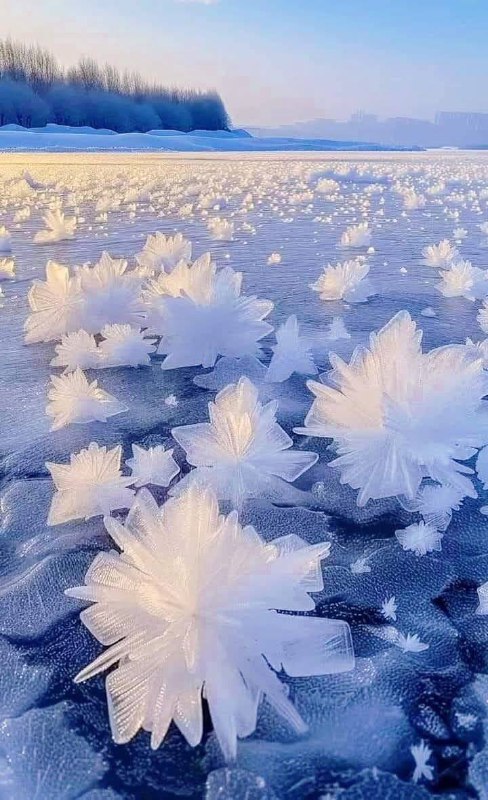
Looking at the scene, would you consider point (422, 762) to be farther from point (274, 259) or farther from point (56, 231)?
point (56, 231)

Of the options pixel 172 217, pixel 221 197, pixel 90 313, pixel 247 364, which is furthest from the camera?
pixel 221 197

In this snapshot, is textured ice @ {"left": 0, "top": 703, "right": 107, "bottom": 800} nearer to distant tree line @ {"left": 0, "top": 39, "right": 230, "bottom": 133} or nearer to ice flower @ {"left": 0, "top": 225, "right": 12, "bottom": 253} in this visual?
ice flower @ {"left": 0, "top": 225, "right": 12, "bottom": 253}

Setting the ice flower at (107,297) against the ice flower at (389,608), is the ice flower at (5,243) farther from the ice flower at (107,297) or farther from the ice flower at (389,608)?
the ice flower at (389,608)

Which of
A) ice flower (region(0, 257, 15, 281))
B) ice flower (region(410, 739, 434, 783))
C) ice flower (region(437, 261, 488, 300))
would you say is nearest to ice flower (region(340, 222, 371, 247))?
ice flower (region(437, 261, 488, 300))

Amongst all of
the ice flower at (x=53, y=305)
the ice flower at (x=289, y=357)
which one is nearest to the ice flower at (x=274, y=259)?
the ice flower at (x=53, y=305)

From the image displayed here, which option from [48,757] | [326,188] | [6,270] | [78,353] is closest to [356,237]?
[6,270]

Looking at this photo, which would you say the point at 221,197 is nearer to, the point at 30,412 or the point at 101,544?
the point at 30,412

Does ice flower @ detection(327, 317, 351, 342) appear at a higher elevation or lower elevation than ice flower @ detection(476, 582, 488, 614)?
higher

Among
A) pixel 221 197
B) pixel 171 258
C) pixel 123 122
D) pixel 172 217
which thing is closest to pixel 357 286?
pixel 171 258
